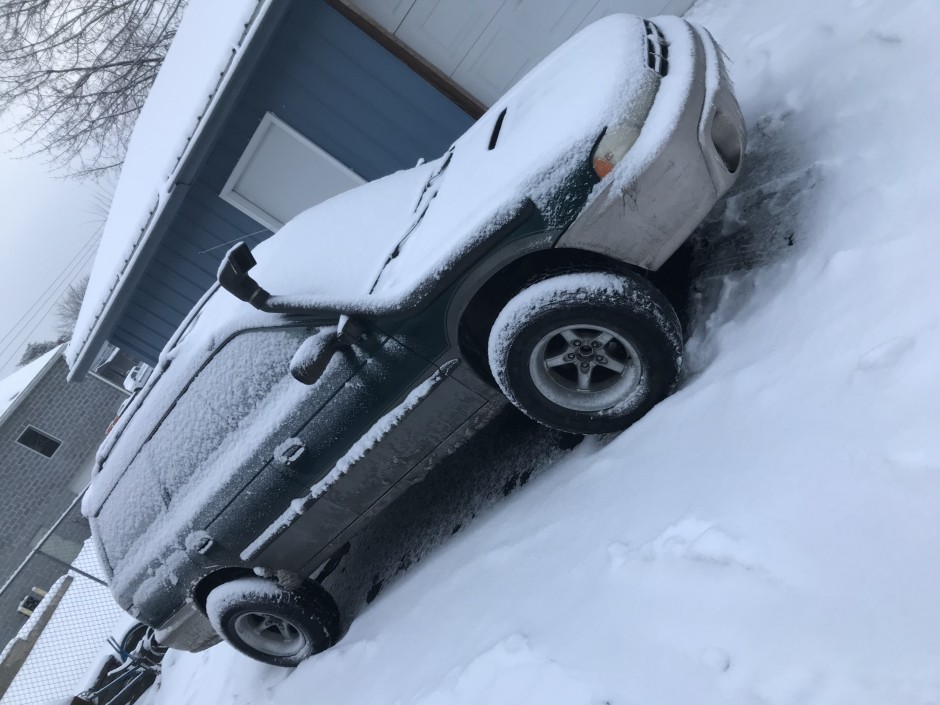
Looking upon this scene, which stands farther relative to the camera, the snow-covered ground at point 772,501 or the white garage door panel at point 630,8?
the white garage door panel at point 630,8

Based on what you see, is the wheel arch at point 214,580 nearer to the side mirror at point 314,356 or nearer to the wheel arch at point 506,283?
the side mirror at point 314,356

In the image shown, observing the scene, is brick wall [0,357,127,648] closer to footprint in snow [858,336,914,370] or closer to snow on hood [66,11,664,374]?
snow on hood [66,11,664,374]

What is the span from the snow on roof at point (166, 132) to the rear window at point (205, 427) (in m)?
3.47

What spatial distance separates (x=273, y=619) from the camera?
15.3 feet

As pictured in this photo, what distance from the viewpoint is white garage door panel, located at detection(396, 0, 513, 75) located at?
21.0 ft

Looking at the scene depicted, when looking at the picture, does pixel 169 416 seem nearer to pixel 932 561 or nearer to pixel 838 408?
pixel 838 408

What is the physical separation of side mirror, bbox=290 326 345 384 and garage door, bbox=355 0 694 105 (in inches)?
158

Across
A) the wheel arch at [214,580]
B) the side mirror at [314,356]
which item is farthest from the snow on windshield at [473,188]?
the wheel arch at [214,580]

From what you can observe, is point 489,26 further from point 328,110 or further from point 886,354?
point 886,354

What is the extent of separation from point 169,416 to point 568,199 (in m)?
2.71

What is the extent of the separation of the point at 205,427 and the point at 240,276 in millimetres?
1113

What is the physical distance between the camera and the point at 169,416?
423cm

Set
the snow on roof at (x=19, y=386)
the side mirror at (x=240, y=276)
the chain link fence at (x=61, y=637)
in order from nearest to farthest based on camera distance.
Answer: the side mirror at (x=240, y=276) → the chain link fence at (x=61, y=637) → the snow on roof at (x=19, y=386)

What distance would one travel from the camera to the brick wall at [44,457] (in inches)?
630
